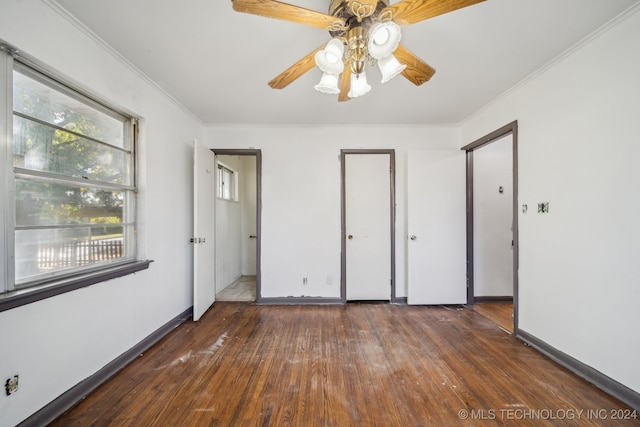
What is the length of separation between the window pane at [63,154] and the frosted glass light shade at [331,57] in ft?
5.71

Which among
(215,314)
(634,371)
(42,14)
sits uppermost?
(42,14)

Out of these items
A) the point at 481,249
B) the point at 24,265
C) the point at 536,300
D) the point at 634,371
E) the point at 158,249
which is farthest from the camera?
the point at 481,249

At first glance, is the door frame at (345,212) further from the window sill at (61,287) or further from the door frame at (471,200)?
the window sill at (61,287)

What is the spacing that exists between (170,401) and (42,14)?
2477 millimetres

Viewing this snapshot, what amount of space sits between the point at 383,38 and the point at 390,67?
0.18 metres

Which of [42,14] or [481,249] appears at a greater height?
[42,14]

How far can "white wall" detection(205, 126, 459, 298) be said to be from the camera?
128 inches

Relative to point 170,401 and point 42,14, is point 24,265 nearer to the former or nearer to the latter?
point 170,401

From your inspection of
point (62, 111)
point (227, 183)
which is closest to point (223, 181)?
point (227, 183)

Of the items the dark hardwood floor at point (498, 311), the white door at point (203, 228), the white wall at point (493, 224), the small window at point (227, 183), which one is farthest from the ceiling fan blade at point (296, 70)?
the dark hardwood floor at point (498, 311)

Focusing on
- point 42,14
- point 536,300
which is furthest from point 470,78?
point 42,14

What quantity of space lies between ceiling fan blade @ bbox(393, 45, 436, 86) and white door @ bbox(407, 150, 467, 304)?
170 centimetres

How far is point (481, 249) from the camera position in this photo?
3.21 metres

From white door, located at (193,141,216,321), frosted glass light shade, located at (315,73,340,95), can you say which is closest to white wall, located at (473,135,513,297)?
frosted glass light shade, located at (315,73,340,95)
